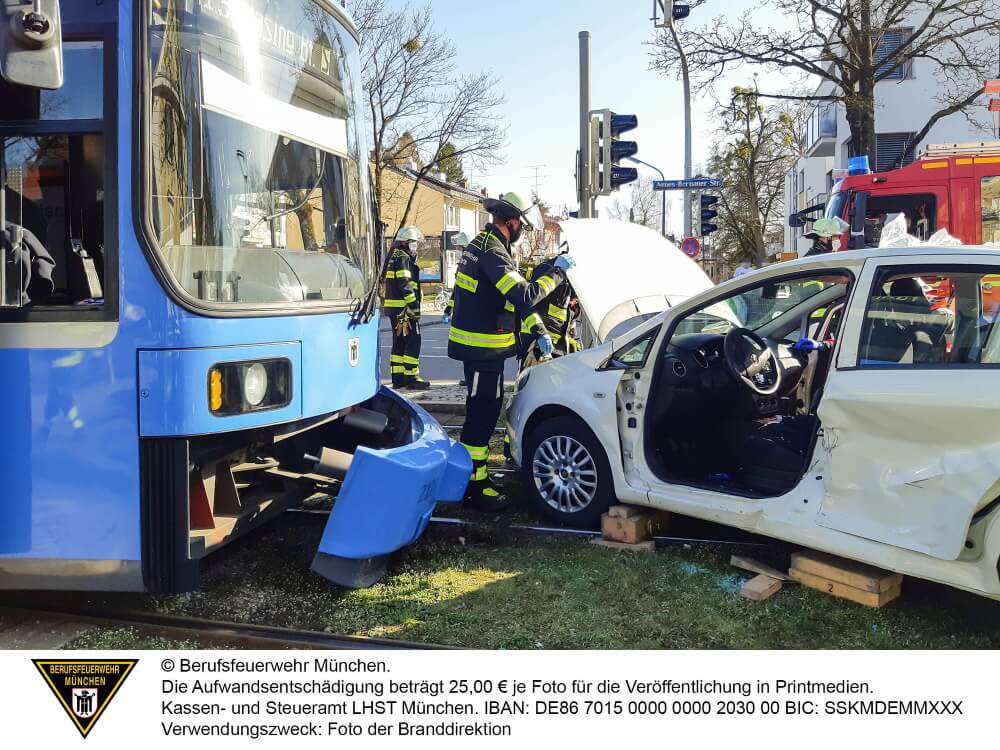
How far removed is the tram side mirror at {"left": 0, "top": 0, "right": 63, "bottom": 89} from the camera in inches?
117

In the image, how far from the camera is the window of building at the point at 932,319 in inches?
141

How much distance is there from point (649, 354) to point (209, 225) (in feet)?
8.33

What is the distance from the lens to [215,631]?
12.8 feet

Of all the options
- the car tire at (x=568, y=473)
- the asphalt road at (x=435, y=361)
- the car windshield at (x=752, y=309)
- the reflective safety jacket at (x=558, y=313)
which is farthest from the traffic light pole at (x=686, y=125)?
the car tire at (x=568, y=473)

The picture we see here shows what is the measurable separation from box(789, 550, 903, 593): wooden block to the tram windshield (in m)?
2.72

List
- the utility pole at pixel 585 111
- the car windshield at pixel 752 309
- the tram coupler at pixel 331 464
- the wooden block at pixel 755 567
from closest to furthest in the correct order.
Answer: the wooden block at pixel 755 567, the tram coupler at pixel 331 464, the car windshield at pixel 752 309, the utility pole at pixel 585 111

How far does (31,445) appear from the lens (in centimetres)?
345

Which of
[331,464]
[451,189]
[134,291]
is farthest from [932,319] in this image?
[451,189]

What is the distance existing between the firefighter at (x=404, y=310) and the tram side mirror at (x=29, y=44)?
747 cm

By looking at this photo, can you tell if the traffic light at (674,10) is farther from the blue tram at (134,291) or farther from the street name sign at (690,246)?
the blue tram at (134,291)

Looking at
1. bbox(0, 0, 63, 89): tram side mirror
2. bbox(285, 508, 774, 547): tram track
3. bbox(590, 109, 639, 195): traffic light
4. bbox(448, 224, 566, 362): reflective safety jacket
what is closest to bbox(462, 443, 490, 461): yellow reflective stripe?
bbox(285, 508, 774, 547): tram track

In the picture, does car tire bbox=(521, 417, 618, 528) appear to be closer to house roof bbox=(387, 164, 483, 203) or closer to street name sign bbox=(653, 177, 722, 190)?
street name sign bbox=(653, 177, 722, 190)

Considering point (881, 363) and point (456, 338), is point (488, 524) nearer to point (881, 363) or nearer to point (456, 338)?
point (456, 338)

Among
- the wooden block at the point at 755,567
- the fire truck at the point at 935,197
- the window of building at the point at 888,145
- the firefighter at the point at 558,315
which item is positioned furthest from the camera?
the window of building at the point at 888,145
